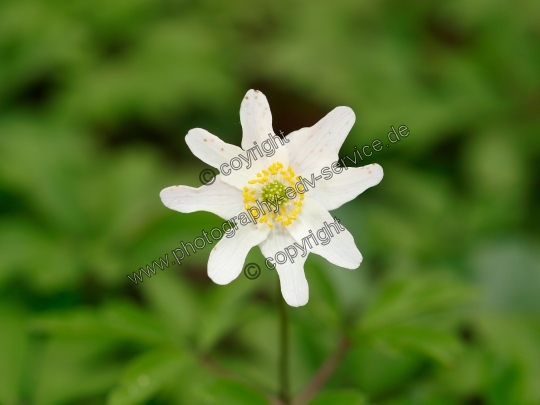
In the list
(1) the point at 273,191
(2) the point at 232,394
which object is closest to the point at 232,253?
(1) the point at 273,191

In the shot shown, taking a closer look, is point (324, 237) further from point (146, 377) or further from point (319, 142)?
point (146, 377)

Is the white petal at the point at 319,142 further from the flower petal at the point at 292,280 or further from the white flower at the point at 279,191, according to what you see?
the flower petal at the point at 292,280

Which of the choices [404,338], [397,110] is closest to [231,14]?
[397,110]

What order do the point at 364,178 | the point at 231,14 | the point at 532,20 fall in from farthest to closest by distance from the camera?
the point at 231,14, the point at 532,20, the point at 364,178

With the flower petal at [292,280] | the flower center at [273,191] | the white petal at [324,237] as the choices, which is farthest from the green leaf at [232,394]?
the flower center at [273,191]

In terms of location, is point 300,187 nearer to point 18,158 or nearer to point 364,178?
point 364,178

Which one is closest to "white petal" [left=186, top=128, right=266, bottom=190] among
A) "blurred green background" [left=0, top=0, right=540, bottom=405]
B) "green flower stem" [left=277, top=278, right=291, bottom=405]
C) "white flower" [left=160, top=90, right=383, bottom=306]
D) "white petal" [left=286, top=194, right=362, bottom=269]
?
"white flower" [left=160, top=90, right=383, bottom=306]
